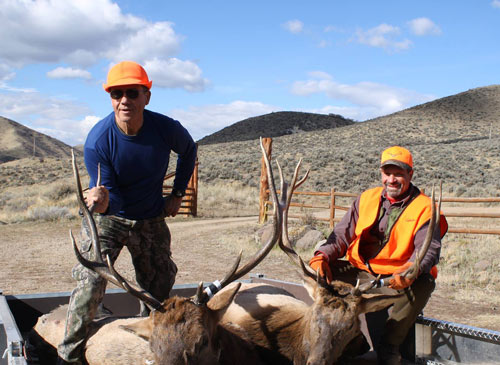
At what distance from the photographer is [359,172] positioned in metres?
31.2

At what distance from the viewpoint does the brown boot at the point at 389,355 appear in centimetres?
383

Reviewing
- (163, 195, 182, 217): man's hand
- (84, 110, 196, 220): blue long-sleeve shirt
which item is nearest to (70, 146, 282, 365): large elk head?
(84, 110, 196, 220): blue long-sleeve shirt

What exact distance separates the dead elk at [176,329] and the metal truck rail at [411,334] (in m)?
0.46

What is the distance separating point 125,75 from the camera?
3918mm

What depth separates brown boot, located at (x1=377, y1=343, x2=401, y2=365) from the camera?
383 cm

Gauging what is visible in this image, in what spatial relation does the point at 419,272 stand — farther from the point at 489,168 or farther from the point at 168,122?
the point at 489,168

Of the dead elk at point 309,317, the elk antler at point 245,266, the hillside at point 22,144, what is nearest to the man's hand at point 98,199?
the elk antler at point 245,266

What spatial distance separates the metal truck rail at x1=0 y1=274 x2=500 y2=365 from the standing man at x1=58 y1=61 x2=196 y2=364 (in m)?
0.44

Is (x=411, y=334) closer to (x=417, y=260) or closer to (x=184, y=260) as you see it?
(x=417, y=260)

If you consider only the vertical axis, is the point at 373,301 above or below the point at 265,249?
below

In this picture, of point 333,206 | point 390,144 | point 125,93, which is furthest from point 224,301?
point 390,144

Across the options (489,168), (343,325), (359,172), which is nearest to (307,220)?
(343,325)

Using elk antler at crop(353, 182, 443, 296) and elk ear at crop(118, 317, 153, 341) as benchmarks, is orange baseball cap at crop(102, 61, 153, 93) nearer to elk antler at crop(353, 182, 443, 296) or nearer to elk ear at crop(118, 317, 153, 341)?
elk ear at crop(118, 317, 153, 341)

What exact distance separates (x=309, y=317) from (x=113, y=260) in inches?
60.6
